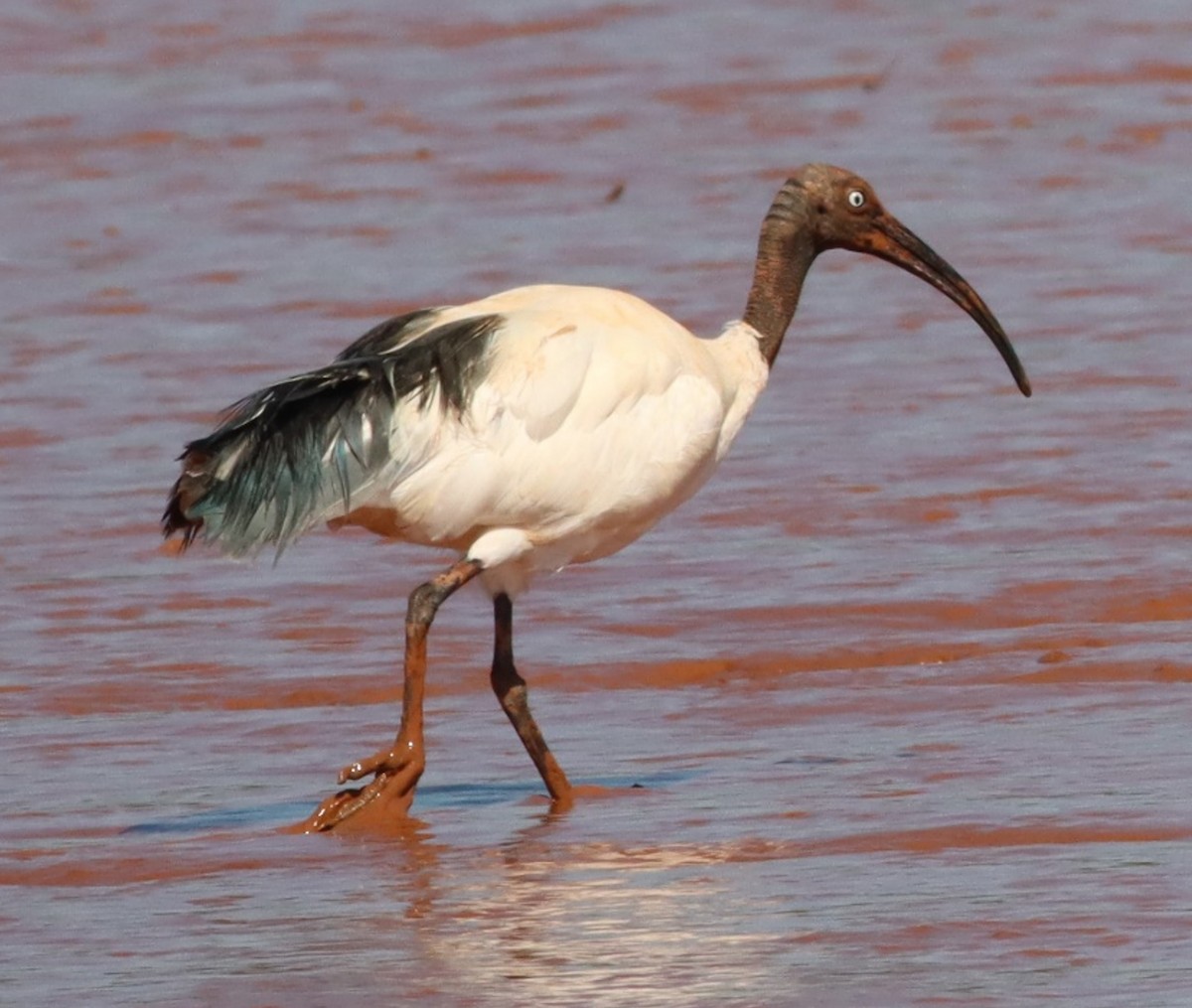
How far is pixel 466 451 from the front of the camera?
8.84 meters

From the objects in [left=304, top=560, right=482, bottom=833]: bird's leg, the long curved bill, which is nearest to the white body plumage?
[left=304, top=560, right=482, bottom=833]: bird's leg

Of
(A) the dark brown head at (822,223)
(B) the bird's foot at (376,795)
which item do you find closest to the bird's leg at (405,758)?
(B) the bird's foot at (376,795)

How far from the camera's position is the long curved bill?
1020 cm

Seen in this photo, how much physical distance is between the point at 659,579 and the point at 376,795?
9.78 feet

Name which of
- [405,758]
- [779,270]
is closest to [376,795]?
[405,758]

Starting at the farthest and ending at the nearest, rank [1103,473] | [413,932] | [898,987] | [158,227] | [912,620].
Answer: [158,227]
[1103,473]
[912,620]
[413,932]
[898,987]

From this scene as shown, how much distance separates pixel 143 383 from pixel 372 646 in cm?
442

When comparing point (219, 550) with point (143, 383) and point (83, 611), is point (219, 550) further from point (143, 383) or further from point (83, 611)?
point (143, 383)

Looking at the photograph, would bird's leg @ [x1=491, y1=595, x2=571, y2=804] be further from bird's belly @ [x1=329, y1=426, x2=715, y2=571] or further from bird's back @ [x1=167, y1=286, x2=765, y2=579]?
bird's back @ [x1=167, y1=286, x2=765, y2=579]

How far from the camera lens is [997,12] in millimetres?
23688

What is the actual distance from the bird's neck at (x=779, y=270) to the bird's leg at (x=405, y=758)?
4.66 feet

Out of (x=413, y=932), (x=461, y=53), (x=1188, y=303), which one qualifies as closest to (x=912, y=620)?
(x=413, y=932)

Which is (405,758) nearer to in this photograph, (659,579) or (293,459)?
(293,459)

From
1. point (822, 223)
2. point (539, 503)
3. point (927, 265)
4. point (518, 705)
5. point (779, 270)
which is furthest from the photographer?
point (927, 265)
